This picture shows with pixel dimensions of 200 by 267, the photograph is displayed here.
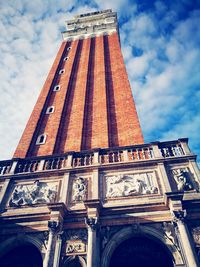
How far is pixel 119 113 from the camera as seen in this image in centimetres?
1878

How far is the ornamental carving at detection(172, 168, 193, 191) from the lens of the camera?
10.4m

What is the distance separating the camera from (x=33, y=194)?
11.3 metres

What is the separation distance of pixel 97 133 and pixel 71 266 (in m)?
9.50

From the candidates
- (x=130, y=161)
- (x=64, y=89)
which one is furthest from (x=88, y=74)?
(x=130, y=161)

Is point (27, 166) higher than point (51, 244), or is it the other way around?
point (27, 166)

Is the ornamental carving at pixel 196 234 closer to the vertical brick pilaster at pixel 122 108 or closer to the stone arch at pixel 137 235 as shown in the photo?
the stone arch at pixel 137 235

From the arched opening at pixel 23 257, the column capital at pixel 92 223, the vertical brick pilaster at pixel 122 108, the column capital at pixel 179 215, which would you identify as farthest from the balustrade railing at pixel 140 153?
the arched opening at pixel 23 257

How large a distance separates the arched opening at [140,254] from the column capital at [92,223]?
4.09 feet

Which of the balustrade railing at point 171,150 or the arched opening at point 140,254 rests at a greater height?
the balustrade railing at point 171,150

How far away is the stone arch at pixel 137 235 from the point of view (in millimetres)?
Result: 8666

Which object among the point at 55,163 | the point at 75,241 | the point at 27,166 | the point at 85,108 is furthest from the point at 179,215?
the point at 85,108

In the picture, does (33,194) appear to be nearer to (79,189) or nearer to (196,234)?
(79,189)

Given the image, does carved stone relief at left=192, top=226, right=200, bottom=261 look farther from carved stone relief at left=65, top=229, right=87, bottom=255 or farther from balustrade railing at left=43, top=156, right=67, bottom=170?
balustrade railing at left=43, top=156, right=67, bottom=170

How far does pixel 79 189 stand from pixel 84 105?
9934 millimetres
